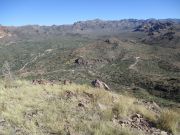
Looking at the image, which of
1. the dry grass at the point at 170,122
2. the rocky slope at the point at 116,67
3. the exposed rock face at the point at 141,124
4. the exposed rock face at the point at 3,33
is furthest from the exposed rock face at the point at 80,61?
the exposed rock face at the point at 3,33

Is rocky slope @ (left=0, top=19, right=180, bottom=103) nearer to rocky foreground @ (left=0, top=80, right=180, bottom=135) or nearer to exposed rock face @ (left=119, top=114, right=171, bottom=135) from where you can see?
rocky foreground @ (left=0, top=80, right=180, bottom=135)

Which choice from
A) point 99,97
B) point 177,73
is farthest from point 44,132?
point 177,73

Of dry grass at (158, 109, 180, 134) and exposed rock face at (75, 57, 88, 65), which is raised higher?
dry grass at (158, 109, 180, 134)

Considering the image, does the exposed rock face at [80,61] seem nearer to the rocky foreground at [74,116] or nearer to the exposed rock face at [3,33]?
the rocky foreground at [74,116]

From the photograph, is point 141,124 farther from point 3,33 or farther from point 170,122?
point 3,33

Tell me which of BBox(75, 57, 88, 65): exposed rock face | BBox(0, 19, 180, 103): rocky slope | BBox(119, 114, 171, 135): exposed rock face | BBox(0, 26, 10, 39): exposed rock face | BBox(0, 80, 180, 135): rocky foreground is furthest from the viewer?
BBox(0, 26, 10, 39): exposed rock face

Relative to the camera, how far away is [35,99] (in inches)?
336

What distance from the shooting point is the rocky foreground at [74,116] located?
20.8 ft

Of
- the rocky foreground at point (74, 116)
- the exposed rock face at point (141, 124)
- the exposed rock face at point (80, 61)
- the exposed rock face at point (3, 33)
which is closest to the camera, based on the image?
the rocky foreground at point (74, 116)

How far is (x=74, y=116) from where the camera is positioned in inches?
281

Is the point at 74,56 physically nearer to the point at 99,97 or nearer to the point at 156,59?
the point at 156,59

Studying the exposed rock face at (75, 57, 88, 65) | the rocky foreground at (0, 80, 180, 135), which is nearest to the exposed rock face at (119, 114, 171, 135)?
the rocky foreground at (0, 80, 180, 135)

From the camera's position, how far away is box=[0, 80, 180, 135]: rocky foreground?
20.8 feet

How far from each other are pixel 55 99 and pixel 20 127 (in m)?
2.26
